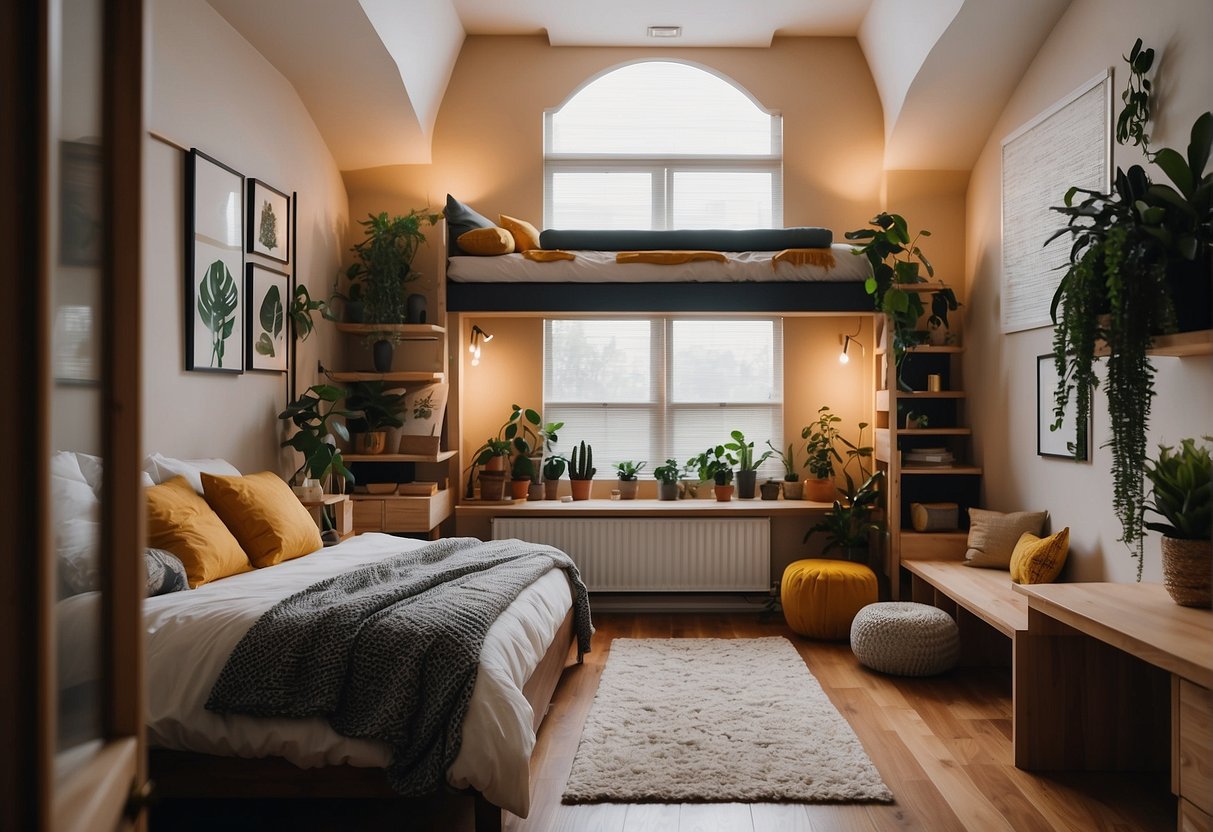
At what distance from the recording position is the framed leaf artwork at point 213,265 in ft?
12.1

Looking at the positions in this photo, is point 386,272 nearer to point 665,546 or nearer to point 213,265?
point 213,265

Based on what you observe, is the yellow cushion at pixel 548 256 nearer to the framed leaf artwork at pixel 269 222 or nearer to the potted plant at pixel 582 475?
the potted plant at pixel 582 475

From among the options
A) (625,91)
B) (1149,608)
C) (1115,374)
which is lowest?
(1149,608)

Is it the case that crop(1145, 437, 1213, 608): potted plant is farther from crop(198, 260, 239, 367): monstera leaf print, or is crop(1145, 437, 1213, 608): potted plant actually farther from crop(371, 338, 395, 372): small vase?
crop(371, 338, 395, 372): small vase

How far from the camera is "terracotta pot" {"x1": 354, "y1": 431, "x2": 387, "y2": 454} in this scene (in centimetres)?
507

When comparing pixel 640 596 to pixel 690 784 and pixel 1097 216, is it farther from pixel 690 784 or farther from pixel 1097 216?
pixel 1097 216

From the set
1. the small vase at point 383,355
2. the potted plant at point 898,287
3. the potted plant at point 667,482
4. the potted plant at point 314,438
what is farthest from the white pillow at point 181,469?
the potted plant at point 898,287

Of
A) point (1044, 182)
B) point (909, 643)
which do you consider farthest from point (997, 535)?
point (1044, 182)

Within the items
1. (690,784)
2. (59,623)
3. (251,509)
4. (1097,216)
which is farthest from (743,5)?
(59,623)

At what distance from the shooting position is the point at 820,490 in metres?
5.48

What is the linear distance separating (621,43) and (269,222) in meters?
2.61

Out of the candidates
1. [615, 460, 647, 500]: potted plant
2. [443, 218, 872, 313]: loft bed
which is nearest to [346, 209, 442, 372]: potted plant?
[443, 218, 872, 313]: loft bed

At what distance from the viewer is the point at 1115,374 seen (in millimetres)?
2744

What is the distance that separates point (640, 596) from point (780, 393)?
1587mm
